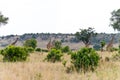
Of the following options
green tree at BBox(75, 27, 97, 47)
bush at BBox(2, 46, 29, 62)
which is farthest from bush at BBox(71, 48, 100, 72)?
green tree at BBox(75, 27, 97, 47)

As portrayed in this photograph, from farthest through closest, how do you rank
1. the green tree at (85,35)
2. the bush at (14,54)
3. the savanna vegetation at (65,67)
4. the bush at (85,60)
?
the green tree at (85,35) → the bush at (14,54) → the bush at (85,60) → the savanna vegetation at (65,67)

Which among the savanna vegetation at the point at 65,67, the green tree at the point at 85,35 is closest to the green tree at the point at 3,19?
the green tree at the point at 85,35

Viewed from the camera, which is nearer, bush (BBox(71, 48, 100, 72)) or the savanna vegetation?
the savanna vegetation

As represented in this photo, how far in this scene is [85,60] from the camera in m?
13.3

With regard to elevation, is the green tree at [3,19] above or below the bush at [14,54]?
above

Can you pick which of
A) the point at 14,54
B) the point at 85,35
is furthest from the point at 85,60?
the point at 85,35

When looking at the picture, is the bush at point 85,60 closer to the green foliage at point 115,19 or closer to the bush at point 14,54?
the bush at point 14,54

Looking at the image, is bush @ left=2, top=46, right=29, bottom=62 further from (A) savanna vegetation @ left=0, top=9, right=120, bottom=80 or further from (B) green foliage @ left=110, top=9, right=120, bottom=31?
(B) green foliage @ left=110, top=9, right=120, bottom=31

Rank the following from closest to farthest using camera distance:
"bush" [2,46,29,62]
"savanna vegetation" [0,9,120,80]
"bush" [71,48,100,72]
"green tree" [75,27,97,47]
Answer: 1. "savanna vegetation" [0,9,120,80]
2. "bush" [71,48,100,72]
3. "bush" [2,46,29,62]
4. "green tree" [75,27,97,47]

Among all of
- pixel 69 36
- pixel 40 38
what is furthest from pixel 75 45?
pixel 40 38

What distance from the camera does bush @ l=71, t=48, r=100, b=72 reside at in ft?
42.8

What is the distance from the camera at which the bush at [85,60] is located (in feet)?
42.8

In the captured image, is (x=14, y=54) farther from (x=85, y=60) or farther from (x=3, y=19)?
(x=3, y=19)

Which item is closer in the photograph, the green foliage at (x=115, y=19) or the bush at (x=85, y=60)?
the bush at (x=85, y=60)
